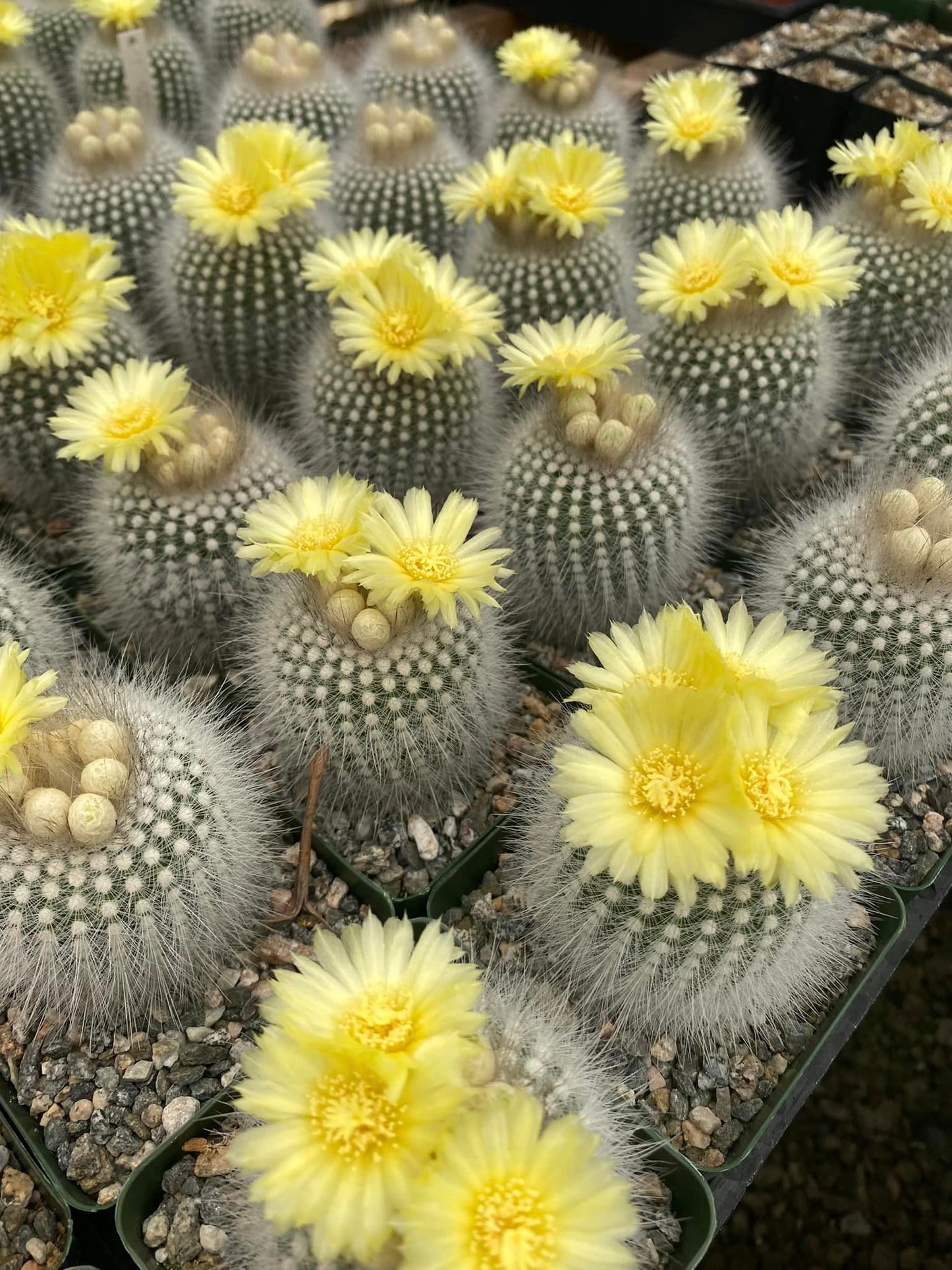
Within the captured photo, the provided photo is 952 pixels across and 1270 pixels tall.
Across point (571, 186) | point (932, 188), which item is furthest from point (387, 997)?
point (932, 188)

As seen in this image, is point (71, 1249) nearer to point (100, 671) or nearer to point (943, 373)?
point (100, 671)

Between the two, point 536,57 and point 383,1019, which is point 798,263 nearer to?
point 536,57

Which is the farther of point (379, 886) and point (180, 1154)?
point (379, 886)

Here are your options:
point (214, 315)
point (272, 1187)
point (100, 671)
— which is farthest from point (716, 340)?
point (272, 1187)

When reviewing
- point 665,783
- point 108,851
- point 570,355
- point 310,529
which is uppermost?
point 570,355

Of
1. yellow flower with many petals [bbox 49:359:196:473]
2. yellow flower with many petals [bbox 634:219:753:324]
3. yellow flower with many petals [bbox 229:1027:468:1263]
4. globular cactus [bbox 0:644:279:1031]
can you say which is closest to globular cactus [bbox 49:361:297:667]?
yellow flower with many petals [bbox 49:359:196:473]

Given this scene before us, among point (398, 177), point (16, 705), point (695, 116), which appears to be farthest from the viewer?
point (398, 177)
